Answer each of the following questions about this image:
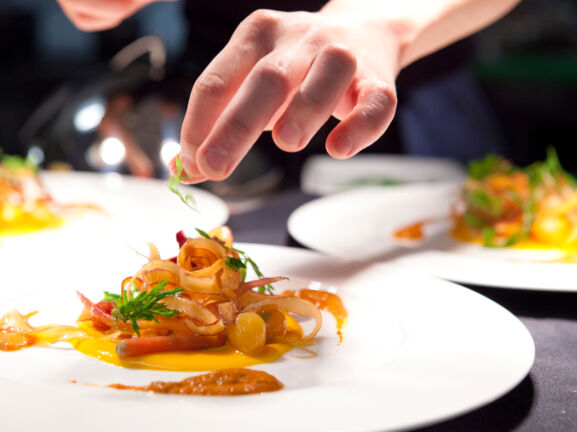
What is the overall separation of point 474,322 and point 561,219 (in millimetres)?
1074

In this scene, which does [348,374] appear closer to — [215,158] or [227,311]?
[227,311]

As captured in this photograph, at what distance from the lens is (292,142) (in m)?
1.31

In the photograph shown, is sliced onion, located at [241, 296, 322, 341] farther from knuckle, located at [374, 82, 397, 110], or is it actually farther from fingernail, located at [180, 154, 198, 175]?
knuckle, located at [374, 82, 397, 110]

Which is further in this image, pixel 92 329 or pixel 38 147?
pixel 38 147

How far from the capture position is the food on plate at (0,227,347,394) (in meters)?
1.21

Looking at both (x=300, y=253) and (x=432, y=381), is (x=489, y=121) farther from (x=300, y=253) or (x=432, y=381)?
(x=432, y=381)

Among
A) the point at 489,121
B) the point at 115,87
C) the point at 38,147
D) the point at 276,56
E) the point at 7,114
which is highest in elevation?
the point at 276,56

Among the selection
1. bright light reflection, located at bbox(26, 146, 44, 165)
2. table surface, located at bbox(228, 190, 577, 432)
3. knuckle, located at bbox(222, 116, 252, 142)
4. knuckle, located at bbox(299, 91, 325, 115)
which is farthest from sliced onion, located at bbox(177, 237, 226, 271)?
bright light reflection, located at bbox(26, 146, 44, 165)

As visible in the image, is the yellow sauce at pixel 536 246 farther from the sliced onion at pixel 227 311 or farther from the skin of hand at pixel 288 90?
the sliced onion at pixel 227 311

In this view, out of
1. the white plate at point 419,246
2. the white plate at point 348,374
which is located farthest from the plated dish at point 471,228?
the white plate at point 348,374

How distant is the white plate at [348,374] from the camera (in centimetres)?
89

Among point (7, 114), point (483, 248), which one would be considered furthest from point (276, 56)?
point (7, 114)

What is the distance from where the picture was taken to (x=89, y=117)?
3.00 metres

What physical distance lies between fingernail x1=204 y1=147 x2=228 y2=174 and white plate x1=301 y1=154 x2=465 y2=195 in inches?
80.2
